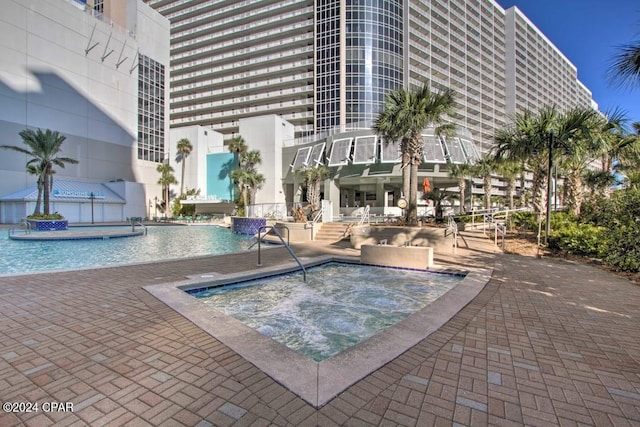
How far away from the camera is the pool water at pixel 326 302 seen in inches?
174

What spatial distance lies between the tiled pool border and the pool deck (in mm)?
85

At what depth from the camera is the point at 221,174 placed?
142ft

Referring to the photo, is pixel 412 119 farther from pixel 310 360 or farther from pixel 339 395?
pixel 339 395

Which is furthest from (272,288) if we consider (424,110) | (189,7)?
(189,7)

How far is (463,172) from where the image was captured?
101 ft

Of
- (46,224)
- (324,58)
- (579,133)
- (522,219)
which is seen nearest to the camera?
(579,133)

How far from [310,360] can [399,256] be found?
6.39m

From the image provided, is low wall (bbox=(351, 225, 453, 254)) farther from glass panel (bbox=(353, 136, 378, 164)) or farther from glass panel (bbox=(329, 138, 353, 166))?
glass panel (bbox=(329, 138, 353, 166))

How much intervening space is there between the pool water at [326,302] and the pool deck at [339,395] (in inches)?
45.1

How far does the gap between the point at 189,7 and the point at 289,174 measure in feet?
148

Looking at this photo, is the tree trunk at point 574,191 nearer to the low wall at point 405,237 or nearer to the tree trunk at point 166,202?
the low wall at point 405,237

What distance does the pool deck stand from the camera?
2.22m

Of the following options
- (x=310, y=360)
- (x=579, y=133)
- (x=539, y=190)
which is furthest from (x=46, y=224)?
(x=579, y=133)

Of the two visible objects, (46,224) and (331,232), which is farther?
(46,224)
